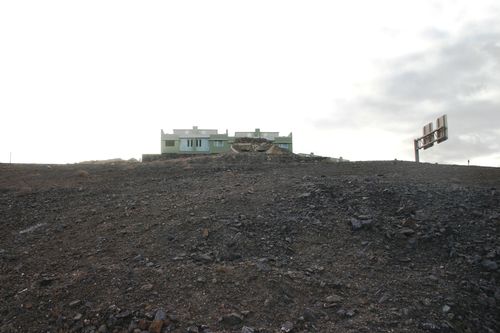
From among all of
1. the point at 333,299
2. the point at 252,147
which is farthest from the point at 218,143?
the point at 333,299

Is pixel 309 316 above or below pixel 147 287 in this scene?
below

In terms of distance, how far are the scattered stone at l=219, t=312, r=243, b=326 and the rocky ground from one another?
0.04 feet

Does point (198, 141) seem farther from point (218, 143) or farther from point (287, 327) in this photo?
point (287, 327)


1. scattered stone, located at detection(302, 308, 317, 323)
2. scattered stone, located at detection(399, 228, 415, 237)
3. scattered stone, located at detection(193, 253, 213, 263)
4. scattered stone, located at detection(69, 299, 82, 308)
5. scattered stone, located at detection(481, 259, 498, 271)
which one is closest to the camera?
scattered stone, located at detection(302, 308, 317, 323)

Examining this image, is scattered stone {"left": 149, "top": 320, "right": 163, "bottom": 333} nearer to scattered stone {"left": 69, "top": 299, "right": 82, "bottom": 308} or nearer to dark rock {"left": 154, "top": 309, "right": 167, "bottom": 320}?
dark rock {"left": 154, "top": 309, "right": 167, "bottom": 320}

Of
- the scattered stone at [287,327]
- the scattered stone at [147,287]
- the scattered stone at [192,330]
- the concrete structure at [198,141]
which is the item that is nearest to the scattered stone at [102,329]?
the scattered stone at [147,287]

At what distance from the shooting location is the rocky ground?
16.7 ft

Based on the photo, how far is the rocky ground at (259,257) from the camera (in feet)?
16.7

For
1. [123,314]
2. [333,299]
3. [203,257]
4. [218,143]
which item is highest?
[218,143]

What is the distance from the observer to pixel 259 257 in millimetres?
6398

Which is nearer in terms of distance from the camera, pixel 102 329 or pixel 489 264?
pixel 102 329

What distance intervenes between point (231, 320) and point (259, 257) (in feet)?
5.13

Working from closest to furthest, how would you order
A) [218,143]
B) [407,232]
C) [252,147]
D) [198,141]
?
[407,232] < [252,147] < [218,143] < [198,141]

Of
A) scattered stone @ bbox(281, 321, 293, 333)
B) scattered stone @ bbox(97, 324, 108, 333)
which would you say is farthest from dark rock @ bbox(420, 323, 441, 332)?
scattered stone @ bbox(97, 324, 108, 333)
